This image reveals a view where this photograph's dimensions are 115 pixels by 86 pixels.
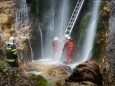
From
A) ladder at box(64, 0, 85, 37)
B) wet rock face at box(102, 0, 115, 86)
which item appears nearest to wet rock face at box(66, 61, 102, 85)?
wet rock face at box(102, 0, 115, 86)

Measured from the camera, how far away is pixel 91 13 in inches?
696

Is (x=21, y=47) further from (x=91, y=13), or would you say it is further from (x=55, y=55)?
(x=91, y=13)

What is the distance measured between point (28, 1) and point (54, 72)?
297 inches

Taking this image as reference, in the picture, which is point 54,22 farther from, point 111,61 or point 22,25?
point 111,61

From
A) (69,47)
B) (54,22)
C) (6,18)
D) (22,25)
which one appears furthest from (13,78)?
(54,22)

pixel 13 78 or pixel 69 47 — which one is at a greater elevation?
pixel 13 78

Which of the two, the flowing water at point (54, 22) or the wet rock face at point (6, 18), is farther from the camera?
the flowing water at point (54, 22)

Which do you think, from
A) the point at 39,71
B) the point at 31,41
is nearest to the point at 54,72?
the point at 39,71

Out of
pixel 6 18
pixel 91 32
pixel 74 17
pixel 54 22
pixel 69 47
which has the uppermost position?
pixel 6 18

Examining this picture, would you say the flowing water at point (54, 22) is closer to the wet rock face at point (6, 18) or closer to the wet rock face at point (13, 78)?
the wet rock face at point (6, 18)

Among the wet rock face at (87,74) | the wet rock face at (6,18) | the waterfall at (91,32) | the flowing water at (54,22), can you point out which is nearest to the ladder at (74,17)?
the flowing water at (54,22)

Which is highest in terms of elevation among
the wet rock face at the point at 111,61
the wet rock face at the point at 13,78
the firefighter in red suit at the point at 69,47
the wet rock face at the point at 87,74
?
the wet rock face at the point at 111,61

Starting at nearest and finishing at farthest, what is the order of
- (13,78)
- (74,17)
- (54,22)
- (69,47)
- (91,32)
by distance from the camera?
(13,78) → (69,47) → (91,32) → (74,17) → (54,22)

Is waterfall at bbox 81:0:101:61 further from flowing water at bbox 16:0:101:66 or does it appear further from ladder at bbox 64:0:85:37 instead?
ladder at bbox 64:0:85:37
